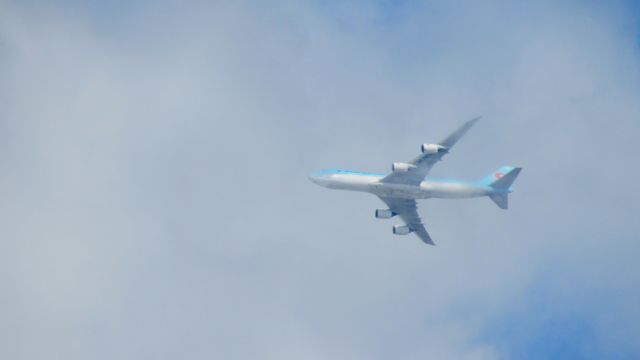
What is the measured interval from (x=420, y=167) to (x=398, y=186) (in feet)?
12.9

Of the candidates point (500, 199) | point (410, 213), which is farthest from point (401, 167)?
point (500, 199)

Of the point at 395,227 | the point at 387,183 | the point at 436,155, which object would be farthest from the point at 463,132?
the point at 395,227

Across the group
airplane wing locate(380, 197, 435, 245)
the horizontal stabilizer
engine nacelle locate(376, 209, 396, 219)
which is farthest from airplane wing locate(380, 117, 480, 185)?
engine nacelle locate(376, 209, 396, 219)

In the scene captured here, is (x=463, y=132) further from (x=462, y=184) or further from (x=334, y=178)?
(x=334, y=178)

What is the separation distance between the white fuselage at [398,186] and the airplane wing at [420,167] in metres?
0.71

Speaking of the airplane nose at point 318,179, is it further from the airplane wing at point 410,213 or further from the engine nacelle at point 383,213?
the engine nacelle at point 383,213

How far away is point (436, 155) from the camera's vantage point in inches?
4582

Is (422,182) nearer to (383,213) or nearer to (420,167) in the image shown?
(420,167)

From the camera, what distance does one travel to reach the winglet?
11084 centimetres

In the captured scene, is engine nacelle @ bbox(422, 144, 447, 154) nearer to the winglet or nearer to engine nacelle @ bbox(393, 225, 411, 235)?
the winglet

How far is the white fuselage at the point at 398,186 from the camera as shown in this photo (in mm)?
117438

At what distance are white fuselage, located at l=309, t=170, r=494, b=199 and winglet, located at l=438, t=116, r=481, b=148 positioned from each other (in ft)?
21.7

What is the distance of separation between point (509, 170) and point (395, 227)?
1932 centimetres

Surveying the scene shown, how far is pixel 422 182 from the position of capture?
119250mm
